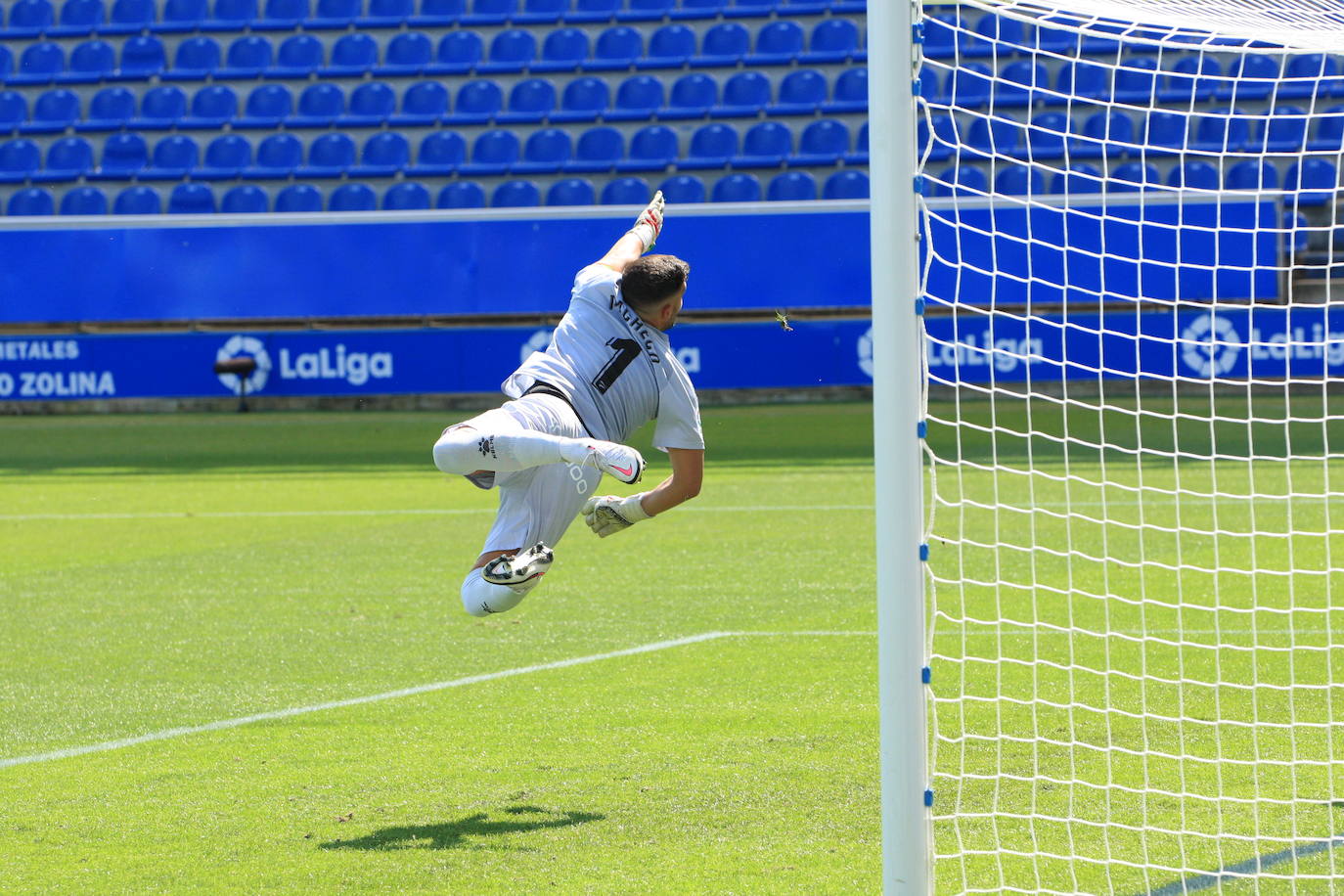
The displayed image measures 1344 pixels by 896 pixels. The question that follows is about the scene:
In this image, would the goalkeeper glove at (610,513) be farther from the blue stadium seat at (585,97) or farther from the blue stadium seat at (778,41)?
the blue stadium seat at (778,41)

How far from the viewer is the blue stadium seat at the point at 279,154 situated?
23.3m

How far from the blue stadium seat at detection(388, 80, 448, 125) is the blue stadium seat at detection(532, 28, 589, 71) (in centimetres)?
138

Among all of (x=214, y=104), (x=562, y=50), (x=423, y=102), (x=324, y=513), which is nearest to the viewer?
(x=324, y=513)

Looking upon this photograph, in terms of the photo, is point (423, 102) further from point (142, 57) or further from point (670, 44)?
point (142, 57)

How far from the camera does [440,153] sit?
907 inches

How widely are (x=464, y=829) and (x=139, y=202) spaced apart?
1957 cm

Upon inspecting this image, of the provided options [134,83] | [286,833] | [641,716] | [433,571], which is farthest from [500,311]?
[286,833]

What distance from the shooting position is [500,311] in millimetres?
20266

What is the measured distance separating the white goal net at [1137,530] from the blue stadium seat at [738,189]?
2421mm

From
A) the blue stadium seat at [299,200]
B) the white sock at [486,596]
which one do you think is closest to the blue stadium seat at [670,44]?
the blue stadium seat at [299,200]

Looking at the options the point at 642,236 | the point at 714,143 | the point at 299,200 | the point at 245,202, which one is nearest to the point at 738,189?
the point at 714,143

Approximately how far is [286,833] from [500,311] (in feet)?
50.6

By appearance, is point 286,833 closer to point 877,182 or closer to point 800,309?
point 877,182

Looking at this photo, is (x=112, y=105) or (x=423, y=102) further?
(x=112, y=105)
